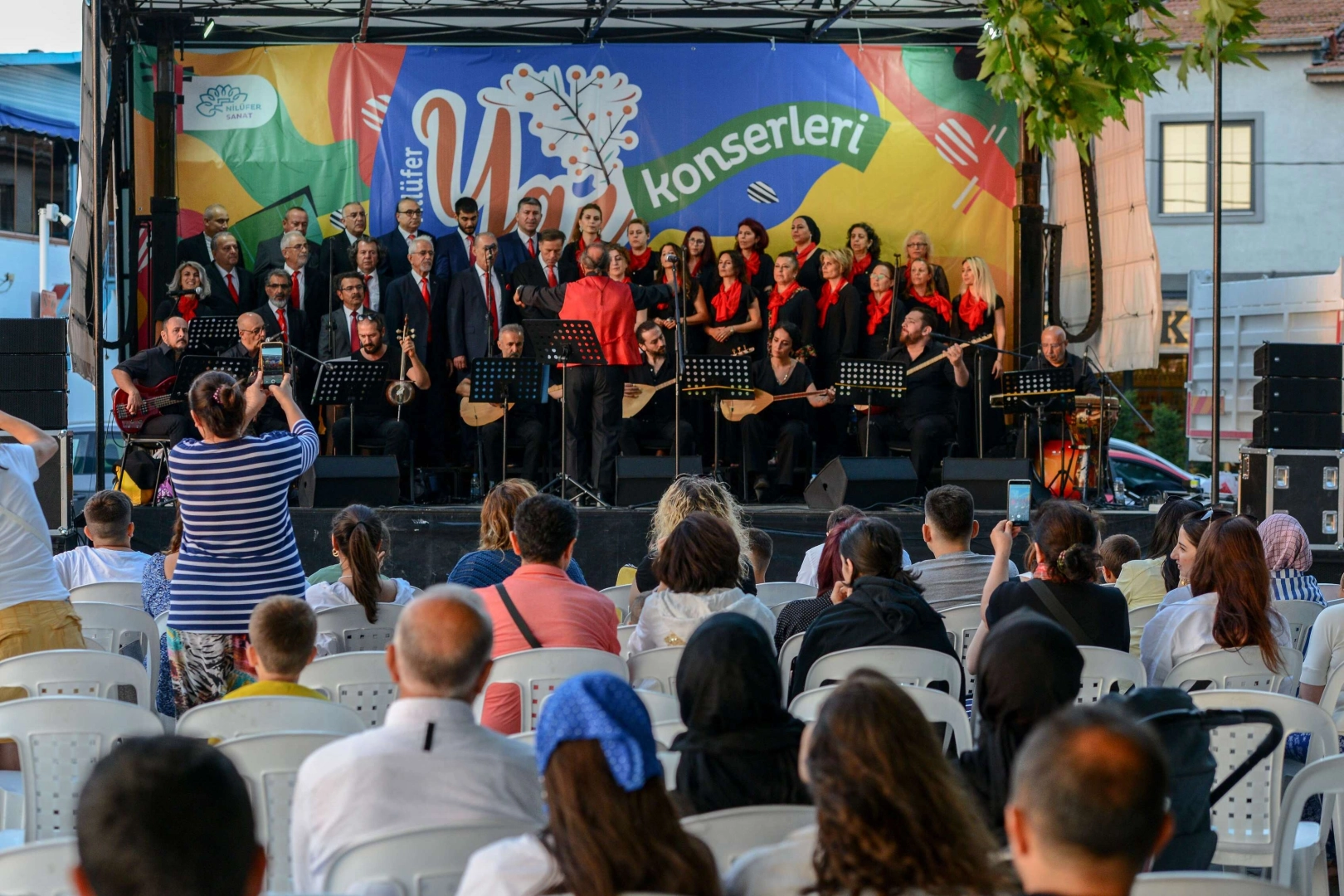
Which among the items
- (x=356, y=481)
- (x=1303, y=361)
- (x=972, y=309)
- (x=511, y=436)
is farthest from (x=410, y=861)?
(x=972, y=309)

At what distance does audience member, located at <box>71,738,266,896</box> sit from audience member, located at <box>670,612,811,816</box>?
993 mm

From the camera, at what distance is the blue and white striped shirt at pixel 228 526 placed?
14.8 feet

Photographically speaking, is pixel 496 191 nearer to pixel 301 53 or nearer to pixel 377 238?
pixel 377 238

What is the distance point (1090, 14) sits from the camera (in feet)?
15.7

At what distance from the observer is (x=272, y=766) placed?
3045mm

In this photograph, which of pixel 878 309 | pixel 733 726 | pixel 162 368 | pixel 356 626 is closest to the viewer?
pixel 733 726

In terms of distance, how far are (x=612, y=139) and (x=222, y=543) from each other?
8.86 meters

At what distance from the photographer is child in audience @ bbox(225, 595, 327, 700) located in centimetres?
346

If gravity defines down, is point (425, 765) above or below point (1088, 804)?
below

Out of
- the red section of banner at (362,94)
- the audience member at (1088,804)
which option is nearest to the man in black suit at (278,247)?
Result: the red section of banner at (362,94)

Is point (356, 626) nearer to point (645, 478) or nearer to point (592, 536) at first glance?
point (592, 536)

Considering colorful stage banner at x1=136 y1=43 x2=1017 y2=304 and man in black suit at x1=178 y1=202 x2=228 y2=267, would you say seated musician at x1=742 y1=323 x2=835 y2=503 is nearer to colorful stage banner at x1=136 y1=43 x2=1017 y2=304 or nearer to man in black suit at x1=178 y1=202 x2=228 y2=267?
colorful stage banner at x1=136 y1=43 x2=1017 y2=304

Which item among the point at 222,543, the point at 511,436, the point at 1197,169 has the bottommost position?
the point at 222,543

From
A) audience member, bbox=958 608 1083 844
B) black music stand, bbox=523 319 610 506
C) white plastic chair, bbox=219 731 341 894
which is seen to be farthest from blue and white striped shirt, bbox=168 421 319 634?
black music stand, bbox=523 319 610 506
